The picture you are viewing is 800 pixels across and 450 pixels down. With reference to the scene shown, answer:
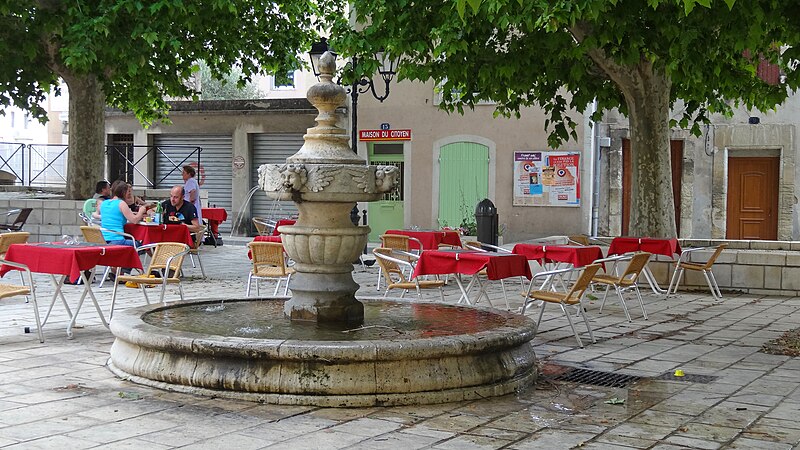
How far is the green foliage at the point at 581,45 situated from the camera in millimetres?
10938

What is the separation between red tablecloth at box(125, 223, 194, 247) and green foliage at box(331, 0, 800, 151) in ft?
11.8

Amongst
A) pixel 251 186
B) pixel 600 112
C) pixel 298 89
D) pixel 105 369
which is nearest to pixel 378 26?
pixel 600 112

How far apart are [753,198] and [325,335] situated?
17892 mm

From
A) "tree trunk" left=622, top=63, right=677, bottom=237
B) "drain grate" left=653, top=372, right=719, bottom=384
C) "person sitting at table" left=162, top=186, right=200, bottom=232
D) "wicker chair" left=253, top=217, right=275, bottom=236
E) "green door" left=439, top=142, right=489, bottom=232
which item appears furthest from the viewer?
"green door" left=439, top=142, right=489, bottom=232

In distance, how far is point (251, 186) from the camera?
27797 millimetres

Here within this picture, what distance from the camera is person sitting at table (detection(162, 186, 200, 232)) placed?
14977 mm

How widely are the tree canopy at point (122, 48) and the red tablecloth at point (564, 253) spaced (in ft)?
21.7

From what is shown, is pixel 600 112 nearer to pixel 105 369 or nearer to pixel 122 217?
pixel 122 217

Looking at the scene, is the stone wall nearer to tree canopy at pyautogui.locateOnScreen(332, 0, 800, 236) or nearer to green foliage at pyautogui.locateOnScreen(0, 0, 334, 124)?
tree canopy at pyautogui.locateOnScreen(332, 0, 800, 236)

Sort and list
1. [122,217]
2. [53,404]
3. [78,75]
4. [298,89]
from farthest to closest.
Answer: [298,89] → [78,75] → [122,217] → [53,404]

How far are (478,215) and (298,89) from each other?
20871mm

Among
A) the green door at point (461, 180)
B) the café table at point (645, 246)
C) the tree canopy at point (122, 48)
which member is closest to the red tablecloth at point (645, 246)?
the café table at point (645, 246)

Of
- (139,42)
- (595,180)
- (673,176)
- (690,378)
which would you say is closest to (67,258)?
(690,378)

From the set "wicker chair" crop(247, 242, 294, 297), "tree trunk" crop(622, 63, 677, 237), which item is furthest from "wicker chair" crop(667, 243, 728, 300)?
"wicker chair" crop(247, 242, 294, 297)
